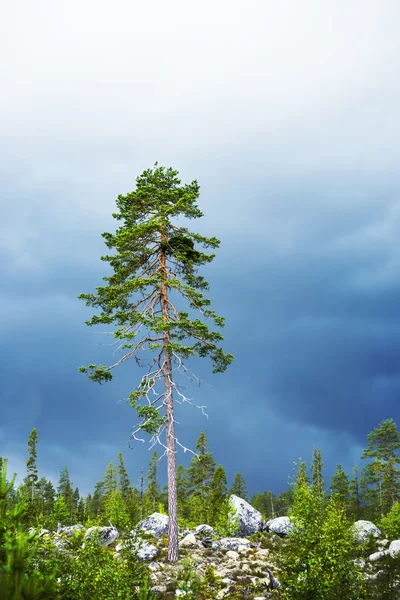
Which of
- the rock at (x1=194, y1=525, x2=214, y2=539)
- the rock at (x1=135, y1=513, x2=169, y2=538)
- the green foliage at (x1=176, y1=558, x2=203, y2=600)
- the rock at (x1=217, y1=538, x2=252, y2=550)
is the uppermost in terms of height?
the rock at (x1=135, y1=513, x2=169, y2=538)

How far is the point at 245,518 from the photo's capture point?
32.2 metres

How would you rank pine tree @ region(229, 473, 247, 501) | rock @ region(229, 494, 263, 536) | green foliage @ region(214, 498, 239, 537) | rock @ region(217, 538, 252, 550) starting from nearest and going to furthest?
rock @ region(217, 538, 252, 550) → green foliage @ region(214, 498, 239, 537) → rock @ region(229, 494, 263, 536) → pine tree @ region(229, 473, 247, 501)

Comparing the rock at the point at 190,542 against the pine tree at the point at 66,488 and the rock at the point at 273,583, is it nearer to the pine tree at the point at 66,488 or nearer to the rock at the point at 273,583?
the rock at the point at 273,583

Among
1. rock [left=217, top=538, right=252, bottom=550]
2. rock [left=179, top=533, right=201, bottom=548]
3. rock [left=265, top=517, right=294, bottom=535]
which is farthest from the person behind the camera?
rock [left=265, top=517, right=294, bottom=535]

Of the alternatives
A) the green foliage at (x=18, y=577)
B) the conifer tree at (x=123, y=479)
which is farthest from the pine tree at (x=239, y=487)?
the green foliage at (x=18, y=577)

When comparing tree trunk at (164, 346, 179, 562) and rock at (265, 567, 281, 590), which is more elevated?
tree trunk at (164, 346, 179, 562)

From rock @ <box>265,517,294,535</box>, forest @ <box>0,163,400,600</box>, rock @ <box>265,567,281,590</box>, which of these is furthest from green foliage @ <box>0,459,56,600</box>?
rock @ <box>265,517,294,535</box>

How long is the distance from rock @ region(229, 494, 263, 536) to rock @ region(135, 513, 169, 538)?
542cm

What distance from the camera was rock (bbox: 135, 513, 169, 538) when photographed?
2839cm

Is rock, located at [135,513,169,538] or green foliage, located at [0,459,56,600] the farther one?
rock, located at [135,513,169,538]

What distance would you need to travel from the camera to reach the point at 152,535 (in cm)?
2762

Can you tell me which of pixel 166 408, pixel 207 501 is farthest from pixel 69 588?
pixel 207 501

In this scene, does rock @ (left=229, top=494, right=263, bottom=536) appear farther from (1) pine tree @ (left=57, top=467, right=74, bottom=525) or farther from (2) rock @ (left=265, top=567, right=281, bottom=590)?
(1) pine tree @ (left=57, top=467, right=74, bottom=525)

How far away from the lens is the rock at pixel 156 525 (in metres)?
28.4
